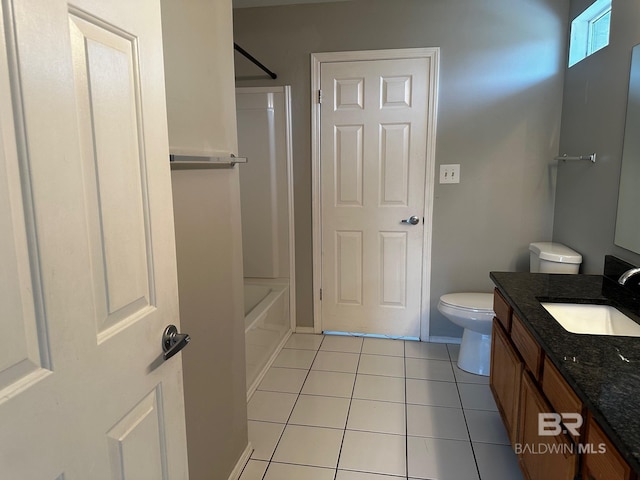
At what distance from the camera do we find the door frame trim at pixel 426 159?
2928 millimetres

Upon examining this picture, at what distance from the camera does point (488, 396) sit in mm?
2477

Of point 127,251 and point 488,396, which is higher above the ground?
point 127,251

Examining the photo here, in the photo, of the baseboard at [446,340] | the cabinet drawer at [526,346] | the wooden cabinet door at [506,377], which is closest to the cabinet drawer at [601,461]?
the cabinet drawer at [526,346]

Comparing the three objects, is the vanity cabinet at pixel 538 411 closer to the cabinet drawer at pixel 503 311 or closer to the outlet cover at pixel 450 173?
the cabinet drawer at pixel 503 311

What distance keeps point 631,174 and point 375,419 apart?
168 cm

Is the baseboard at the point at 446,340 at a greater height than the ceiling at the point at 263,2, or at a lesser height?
lesser

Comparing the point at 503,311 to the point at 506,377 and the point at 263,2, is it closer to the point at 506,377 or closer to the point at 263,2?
the point at 506,377

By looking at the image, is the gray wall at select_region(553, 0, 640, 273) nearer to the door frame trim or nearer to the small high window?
the small high window

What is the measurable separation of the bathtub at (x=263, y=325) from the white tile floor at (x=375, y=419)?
82mm

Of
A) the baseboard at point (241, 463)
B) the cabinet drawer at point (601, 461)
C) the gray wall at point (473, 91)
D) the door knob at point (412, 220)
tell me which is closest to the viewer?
the cabinet drawer at point (601, 461)

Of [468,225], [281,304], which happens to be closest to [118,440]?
[281,304]

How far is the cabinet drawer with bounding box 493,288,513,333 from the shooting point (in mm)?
1845

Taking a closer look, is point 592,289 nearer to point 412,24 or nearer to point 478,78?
point 478,78

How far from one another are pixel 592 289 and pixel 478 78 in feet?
5.46
